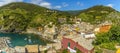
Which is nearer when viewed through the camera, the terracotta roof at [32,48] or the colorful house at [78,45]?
the colorful house at [78,45]

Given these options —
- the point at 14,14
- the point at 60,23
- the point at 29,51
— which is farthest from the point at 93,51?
the point at 14,14

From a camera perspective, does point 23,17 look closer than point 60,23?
No

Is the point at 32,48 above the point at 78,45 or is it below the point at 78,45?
below

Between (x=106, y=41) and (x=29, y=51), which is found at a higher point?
(x=106, y=41)

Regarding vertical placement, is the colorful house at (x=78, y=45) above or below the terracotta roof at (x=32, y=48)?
above

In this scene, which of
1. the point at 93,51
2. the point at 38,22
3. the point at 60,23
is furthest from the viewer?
the point at 38,22

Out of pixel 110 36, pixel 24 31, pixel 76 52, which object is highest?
pixel 110 36

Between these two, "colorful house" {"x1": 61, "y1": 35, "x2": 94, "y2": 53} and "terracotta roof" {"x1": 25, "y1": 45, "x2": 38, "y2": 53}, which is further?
"terracotta roof" {"x1": 25, "y1": 45, "x2": 38, "y2": 53}

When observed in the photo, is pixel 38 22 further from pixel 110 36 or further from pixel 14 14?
pixel 110 36

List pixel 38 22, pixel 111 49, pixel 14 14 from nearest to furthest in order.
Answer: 1. pixel 111 49
2. pixel 38 22
3. pixel 14 14

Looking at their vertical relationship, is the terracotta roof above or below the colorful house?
below

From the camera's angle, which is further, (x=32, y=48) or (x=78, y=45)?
(x=32, y=48)
